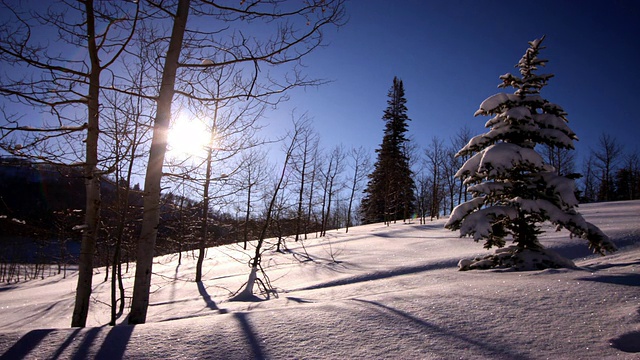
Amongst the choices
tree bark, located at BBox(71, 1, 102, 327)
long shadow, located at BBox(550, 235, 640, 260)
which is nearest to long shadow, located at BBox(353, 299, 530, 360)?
tree bark, located at BBox(71, 1, 102, 327)

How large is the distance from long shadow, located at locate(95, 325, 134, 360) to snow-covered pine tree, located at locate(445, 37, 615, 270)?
548 centimetres

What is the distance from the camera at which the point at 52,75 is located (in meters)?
3.91

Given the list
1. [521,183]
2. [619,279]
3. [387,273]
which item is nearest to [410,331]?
[619,279]

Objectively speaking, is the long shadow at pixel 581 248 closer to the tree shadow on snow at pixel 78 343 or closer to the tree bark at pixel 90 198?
the tree shadow on snow at pixel 78 343

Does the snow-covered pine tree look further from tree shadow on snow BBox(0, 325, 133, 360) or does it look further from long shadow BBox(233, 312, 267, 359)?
tree shadow on snow BBox(0, 325, 133, 360)

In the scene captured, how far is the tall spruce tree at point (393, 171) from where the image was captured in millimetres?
31828

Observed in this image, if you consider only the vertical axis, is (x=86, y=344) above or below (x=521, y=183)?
below

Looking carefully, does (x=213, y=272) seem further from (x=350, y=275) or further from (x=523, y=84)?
(x=523, y=84)

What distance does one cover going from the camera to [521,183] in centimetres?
629

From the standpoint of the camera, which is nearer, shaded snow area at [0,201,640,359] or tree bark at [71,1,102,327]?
shaded snow area at [0,201,640,359]

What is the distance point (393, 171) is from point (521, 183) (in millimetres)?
25085

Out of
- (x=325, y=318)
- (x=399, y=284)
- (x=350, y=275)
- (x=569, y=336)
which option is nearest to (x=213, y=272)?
(x=350, y=275)

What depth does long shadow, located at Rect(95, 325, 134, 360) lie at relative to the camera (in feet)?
6.72

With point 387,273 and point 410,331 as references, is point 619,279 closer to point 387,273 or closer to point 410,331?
point 410,331
